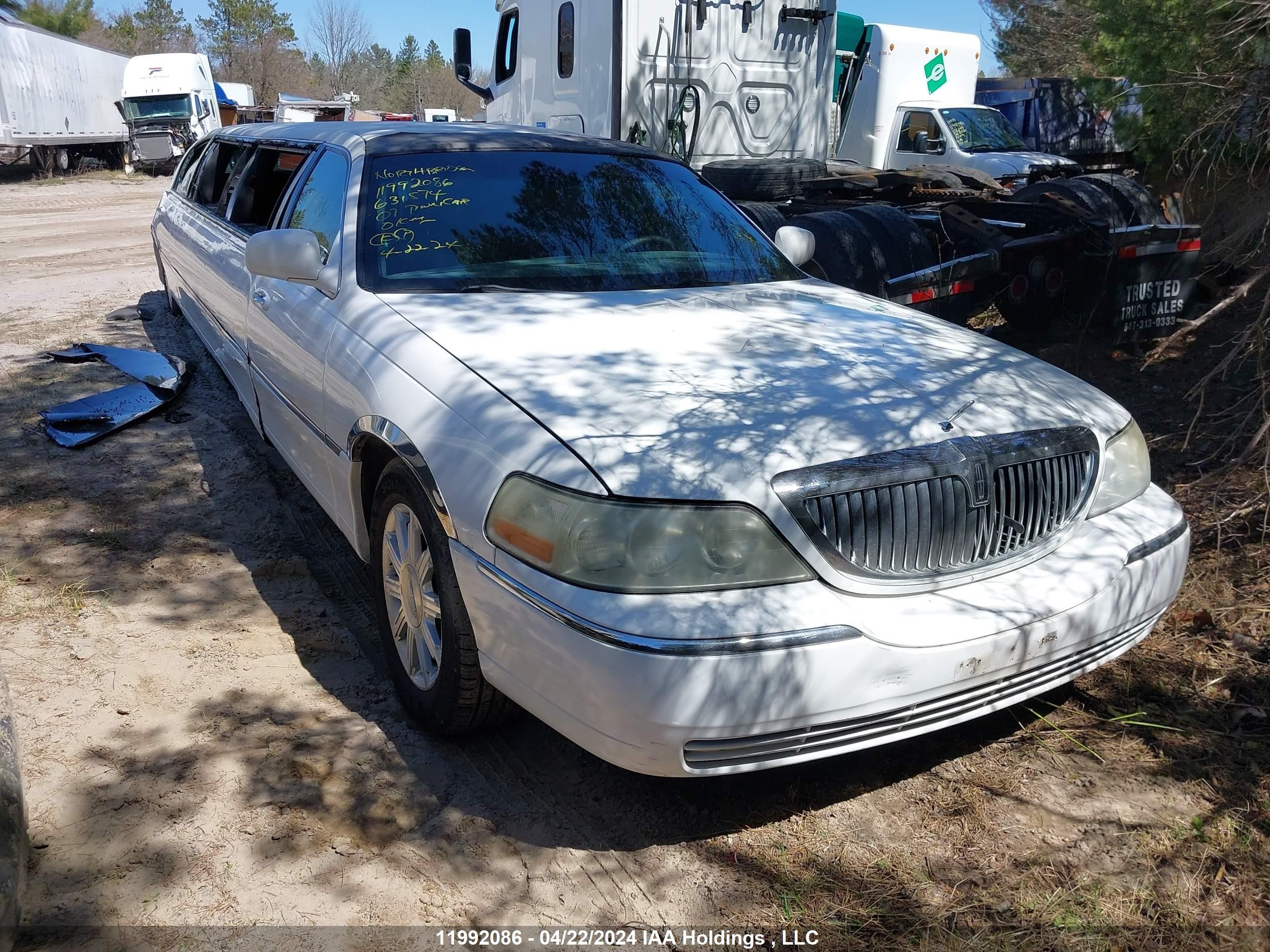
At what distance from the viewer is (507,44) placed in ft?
29.6

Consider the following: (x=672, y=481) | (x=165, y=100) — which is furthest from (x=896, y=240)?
(x=165, y=100)

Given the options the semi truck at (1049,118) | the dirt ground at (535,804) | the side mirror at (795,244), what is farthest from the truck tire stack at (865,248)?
the semi truck at (1049,118)

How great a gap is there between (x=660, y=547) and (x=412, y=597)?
1.04m

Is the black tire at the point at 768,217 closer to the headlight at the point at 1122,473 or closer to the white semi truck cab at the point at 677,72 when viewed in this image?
the white semi truck cab at the point at 677,72

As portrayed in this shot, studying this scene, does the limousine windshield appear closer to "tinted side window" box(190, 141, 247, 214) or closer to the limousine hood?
the limousine hood

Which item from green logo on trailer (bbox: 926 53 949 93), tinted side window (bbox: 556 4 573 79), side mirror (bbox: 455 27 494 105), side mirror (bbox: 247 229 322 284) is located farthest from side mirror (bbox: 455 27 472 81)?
green logo on trailer (bbox: 926 53 949 93)

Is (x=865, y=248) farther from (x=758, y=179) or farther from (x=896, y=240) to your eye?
(x=758, y=179)

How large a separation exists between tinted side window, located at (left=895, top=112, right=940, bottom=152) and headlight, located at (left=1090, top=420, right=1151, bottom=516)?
12.7 metres

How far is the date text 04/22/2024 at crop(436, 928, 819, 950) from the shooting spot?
242 centimetres

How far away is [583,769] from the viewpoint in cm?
307

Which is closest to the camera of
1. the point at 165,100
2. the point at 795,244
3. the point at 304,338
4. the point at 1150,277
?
the point at 304,338

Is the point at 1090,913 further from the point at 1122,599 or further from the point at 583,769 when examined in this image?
the point at 583,769

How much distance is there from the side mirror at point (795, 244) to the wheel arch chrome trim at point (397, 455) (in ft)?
6.88

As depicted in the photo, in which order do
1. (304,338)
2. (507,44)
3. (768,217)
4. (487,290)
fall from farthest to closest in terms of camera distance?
(507,44), (768,217), (304,338), (487,290)
